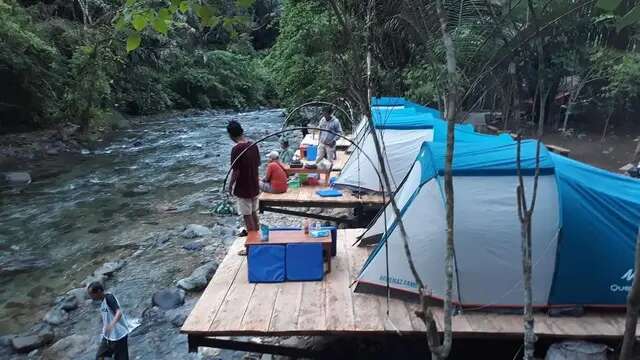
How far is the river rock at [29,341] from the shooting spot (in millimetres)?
6285

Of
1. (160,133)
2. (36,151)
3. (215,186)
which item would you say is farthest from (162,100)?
(215,186)

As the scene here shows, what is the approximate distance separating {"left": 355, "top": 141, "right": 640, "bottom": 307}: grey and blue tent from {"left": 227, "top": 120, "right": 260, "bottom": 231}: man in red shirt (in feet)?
9.03

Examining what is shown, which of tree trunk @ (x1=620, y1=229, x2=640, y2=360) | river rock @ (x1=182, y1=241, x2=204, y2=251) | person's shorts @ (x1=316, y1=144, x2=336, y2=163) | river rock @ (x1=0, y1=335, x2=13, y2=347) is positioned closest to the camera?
tree trunk @ (x1=620, y1=229, x2=640, y2=360)

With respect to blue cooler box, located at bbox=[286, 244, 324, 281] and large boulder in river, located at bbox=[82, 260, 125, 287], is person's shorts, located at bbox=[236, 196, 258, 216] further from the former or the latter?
large boulder in river, located at bbox=[82, 260, 125, 287]

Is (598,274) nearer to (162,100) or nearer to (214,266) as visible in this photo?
(214,266)

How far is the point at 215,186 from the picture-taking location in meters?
14.1

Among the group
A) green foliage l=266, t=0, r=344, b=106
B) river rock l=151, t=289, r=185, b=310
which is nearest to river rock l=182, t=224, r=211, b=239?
river rock l=151, t=289, r=185, b=310

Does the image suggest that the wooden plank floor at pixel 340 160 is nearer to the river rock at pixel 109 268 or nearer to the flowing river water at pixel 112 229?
the flowing river water at pixel 112 229

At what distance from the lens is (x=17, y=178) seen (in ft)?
47.4

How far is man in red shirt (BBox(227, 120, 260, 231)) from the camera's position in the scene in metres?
6.79

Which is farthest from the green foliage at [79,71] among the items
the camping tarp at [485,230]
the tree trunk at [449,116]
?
the tree trunk at [449,116]

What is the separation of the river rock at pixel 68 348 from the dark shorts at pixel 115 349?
0.90m

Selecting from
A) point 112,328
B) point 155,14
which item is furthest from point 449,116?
point 112,328

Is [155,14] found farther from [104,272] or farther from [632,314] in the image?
[104,272]
